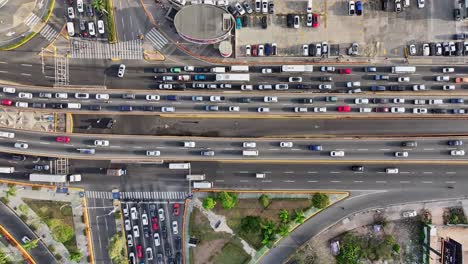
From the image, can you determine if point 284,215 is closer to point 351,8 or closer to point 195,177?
point 195,177

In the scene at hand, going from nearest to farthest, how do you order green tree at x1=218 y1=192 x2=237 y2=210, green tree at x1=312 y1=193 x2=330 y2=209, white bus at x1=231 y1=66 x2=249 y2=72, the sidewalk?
green tree at x1=312 y1=193 x2=330 y2=209
green tree at x1=218 y1=192 x2=237 y2=210
white bus at x1=231 y1=66 x2=249 y2=72
the sidewalk

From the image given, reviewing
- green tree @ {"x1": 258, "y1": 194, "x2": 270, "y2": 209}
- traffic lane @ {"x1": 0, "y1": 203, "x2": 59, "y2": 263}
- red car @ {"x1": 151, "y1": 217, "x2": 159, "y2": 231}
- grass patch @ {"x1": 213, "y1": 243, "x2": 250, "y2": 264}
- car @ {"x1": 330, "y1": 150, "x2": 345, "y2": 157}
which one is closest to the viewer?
green tree @ {"x1": 258, "y1": 194, "x2": 270, "y2": 209}

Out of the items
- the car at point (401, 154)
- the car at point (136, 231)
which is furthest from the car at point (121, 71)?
the car at point (401, 154)

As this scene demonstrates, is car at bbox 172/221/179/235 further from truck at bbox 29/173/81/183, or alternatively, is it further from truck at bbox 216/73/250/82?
truck at bbox 216/73/250/82

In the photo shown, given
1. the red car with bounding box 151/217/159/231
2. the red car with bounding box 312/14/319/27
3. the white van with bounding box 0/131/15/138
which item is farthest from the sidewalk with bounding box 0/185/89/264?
the red car with bounding box 312/14/319/27

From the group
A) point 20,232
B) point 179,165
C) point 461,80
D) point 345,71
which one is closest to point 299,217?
point 179,165
